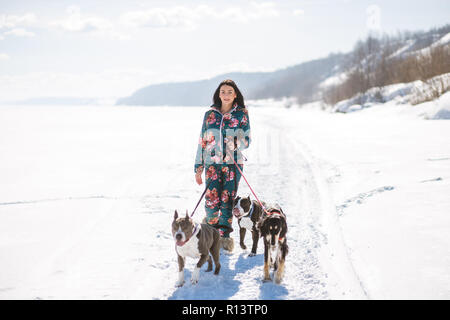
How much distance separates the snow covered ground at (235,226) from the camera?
3213mm

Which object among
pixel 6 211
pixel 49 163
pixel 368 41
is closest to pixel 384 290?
pixel 6 211

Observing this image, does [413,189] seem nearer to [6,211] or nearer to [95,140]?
[6,211]

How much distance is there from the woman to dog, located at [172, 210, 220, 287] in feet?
2.39

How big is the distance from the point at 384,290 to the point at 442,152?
23.8ft

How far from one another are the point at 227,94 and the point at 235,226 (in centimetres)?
226

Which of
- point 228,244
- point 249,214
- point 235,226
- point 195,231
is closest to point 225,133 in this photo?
point 249,214

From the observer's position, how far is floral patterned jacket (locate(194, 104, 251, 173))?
3887mm

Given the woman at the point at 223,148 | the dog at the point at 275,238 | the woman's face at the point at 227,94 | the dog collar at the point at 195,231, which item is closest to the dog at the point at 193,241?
the dog collar at the point at 195,231

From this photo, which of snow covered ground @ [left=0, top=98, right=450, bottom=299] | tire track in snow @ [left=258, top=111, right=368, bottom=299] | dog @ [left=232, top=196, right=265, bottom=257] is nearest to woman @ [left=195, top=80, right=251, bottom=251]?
dog @ [left=232, top=196, right=265, bottom=257]

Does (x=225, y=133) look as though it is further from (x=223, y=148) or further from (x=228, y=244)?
(x=228, y=244)

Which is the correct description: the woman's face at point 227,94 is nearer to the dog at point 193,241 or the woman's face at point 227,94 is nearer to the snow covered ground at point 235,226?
the dog at point 193,241

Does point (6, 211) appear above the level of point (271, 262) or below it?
above

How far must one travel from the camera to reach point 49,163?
952 cm

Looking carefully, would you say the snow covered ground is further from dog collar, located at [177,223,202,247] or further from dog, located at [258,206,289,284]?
dog collar, located at [177,223,202,247]
